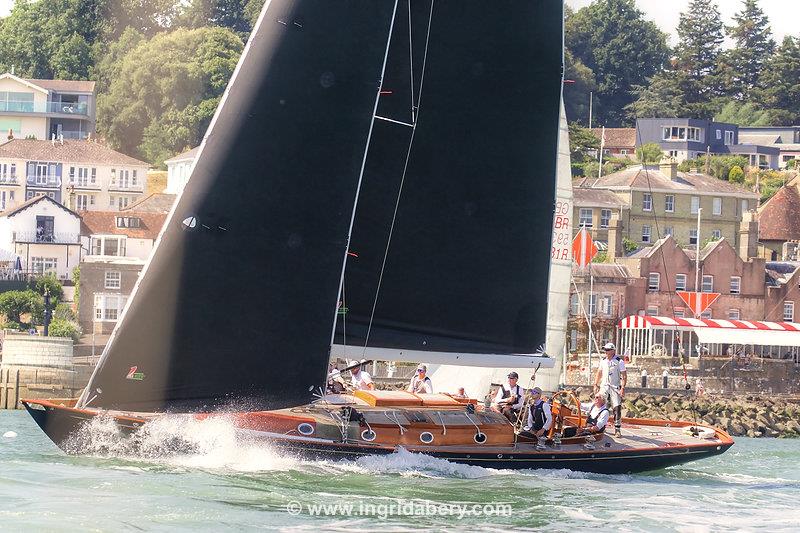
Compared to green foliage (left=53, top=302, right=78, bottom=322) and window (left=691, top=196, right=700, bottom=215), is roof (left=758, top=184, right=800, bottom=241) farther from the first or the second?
green foliage (left=53, top=302, right=78, bottom=322)

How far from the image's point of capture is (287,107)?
23188mm

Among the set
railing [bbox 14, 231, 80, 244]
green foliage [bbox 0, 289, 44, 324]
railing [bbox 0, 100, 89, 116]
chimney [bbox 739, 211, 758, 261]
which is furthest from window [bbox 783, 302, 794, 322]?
railing [bbox 0, 100, 89, 116]

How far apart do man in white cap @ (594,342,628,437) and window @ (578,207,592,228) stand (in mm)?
55223

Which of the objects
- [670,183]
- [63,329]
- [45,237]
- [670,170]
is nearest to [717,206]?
[670,183]

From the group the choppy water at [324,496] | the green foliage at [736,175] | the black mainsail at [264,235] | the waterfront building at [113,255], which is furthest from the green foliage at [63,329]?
the green foliage at [736,175]

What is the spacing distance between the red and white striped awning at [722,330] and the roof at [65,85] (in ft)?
184

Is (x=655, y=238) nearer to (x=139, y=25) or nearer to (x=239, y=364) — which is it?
(x=139, y=25)

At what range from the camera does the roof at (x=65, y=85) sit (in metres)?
111

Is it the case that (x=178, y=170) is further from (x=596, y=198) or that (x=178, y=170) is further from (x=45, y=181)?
(x=596, y=198)

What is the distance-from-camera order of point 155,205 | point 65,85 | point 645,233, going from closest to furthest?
point 155,205 → point 645,233 → point 65,85

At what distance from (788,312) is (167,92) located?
47.0 m

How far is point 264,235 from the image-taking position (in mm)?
23172

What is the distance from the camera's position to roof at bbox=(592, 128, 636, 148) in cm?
12371

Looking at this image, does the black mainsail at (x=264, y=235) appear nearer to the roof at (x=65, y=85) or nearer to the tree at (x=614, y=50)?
the roof at (x=65, y=85)
